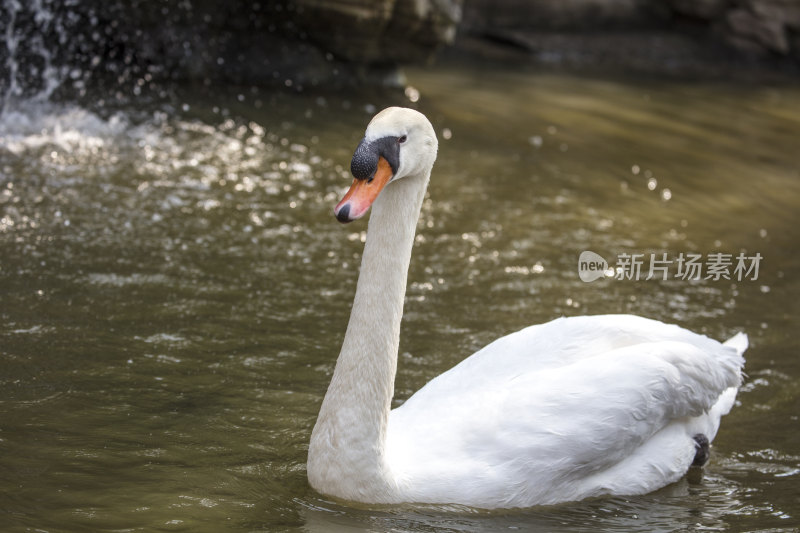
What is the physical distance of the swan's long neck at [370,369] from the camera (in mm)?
3586

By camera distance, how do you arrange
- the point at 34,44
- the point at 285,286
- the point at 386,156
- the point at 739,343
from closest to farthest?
the point at 386,156
the point at 739,343
the point at 285,286
the point at 34,44

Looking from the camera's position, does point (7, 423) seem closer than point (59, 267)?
Yes

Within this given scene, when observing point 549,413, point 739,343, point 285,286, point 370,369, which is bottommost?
point 549,413

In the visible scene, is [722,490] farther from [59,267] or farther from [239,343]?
[59,267]

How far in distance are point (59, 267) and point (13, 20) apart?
5.18 meters

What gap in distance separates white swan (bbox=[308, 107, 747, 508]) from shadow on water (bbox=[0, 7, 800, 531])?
0.38 ft

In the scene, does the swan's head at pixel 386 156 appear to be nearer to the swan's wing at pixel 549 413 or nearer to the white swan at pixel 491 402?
the white swan at pixel 491 402

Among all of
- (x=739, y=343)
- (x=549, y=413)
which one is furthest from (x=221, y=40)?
(x=549, y=413)

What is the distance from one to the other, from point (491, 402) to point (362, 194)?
43.1 inches

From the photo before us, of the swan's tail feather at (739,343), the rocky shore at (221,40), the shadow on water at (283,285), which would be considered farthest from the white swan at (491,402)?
the rocky shore at (221,40)

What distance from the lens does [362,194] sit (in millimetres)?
3248

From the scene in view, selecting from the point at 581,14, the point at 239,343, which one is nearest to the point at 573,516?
the point at 239,343

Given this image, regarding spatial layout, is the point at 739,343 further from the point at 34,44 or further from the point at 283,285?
the point at 34,44

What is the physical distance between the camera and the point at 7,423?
4059mm
